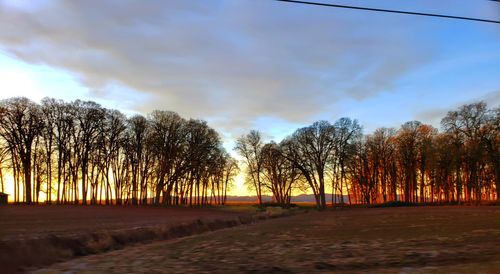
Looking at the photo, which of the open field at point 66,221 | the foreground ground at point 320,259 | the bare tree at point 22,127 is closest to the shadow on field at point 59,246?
the foreground ground at point 320,259

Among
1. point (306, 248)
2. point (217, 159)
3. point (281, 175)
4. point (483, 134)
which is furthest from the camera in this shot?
point (281, 175)

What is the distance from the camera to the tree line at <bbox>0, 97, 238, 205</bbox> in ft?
280

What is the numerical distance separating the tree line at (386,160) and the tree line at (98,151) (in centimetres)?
1435

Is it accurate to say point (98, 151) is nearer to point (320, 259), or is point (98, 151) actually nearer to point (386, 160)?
point (386, 160)

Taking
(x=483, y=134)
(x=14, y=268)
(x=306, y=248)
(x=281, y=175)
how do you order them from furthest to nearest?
(x=281, y=175) < (x=483, y=134) < (x=306, y=248) < (x=14, y=268)

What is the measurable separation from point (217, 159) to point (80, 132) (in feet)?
91.1

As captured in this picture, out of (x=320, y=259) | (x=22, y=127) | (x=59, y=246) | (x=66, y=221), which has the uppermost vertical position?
(x=22, y=127)

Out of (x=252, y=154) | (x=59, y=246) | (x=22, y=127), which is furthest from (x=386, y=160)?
(x=59, y=246)

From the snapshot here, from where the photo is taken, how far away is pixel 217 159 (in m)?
102

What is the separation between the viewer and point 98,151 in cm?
9400

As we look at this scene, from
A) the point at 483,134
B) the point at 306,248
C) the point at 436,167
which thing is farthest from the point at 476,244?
the point at 436,167

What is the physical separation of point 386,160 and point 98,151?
211ft

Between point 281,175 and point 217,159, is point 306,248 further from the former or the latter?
point 281,175

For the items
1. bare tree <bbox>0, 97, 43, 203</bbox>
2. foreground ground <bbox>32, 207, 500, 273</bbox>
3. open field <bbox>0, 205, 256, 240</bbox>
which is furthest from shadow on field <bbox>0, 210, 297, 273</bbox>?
bare tree <bbox>0, 97, 43, 203</bbox>
